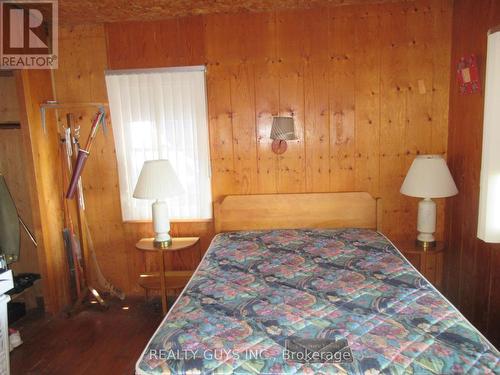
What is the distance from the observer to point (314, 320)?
61.8 inches

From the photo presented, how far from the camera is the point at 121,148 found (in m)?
3.09

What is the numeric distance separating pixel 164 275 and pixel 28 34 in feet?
6.90

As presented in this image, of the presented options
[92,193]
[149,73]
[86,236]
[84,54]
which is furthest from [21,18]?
[86,236]

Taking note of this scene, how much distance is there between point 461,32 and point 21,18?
125 inches

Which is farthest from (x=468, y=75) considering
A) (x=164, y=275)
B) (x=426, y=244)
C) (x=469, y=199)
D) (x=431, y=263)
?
(x=164, y=275)

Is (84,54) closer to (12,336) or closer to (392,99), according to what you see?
(12,336)

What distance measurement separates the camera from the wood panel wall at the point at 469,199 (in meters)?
2.34

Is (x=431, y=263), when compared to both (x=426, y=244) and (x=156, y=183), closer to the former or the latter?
(x=426, y=244)

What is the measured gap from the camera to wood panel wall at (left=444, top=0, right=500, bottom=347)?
2.34 meters

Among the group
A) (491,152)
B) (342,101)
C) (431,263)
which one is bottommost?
(431,263)

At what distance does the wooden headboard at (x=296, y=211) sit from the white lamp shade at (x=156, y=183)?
1.49 ft

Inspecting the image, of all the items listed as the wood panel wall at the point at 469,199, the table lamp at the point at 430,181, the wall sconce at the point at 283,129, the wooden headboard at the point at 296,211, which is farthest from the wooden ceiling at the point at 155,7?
the wooden headboard at the point at 296,211

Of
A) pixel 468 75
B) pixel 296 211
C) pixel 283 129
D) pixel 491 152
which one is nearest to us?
pixel 491 152

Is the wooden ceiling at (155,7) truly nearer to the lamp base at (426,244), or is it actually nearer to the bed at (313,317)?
the bed at (313,317)
